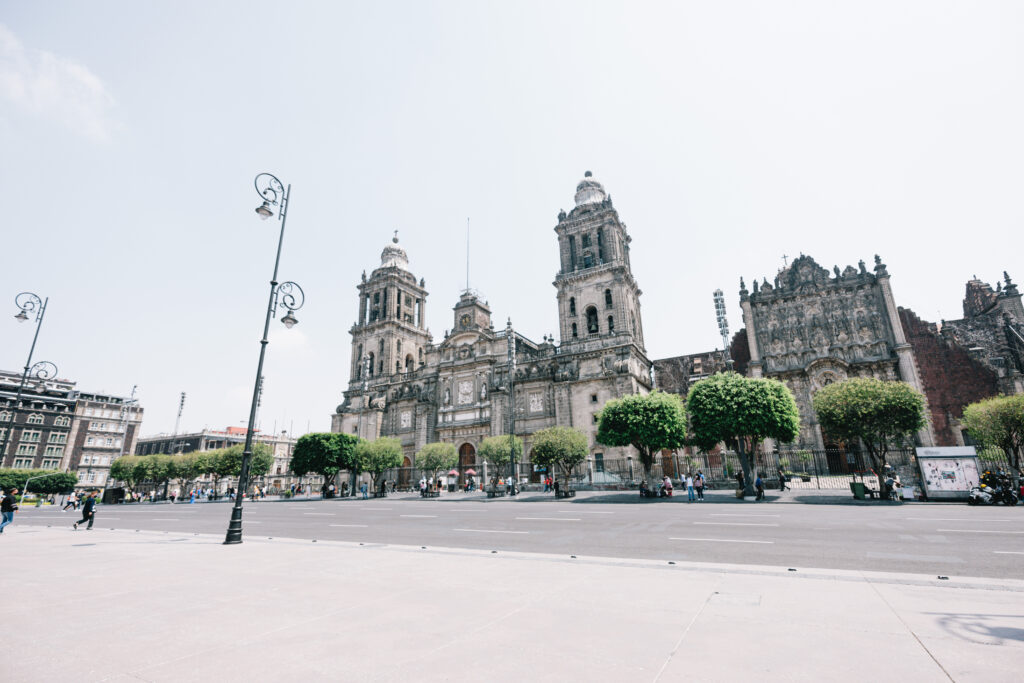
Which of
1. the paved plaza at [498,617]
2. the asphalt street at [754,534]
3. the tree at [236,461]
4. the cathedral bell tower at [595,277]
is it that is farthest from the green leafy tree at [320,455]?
the paved plaza at [498,617]

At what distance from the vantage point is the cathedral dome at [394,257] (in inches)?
2628

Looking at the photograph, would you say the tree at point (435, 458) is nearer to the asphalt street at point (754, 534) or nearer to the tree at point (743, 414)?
the asphalt street at point (754, 534)

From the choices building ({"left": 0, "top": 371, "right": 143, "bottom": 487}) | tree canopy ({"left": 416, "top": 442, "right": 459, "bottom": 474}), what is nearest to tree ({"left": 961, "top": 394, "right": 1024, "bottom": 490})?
tree canopy ({"left": 416, "top": 442, "right": 459, "bottom": 474})

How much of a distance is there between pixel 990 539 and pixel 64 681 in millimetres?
17744

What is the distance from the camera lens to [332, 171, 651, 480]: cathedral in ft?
152

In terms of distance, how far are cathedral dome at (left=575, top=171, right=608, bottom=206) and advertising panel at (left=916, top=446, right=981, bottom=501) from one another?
39391mm

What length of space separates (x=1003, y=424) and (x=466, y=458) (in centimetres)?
4332

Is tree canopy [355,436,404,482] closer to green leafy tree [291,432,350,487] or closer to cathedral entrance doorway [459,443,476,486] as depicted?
green leafy tree [291,432,350,487]

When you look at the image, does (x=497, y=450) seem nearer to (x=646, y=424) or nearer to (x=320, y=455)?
(x=646, y=424)

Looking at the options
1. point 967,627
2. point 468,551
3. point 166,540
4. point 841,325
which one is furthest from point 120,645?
point 841,325

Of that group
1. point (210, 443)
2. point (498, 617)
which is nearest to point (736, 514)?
point (498, 617)

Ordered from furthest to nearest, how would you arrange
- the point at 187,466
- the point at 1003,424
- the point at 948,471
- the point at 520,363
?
Result: the point at 187,466 → the point at 520,363 → the point at 1003,424 → the point at 948,471

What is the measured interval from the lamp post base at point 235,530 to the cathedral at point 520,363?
96.5 feet

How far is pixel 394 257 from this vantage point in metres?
67.2
